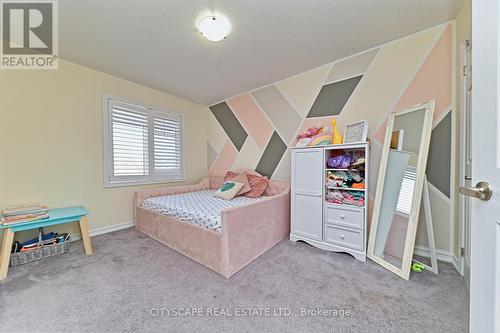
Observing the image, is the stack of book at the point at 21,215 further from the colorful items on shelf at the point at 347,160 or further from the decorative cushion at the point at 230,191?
the colorful items on shelf at the point at 347,160

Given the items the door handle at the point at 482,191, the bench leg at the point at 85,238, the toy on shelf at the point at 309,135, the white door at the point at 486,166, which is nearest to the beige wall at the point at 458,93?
the toy on shelf at the point at 309,135

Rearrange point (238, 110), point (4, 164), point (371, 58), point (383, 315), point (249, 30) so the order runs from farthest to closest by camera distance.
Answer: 1. point (238, 110)
2. point (371, 58)
3. point (4, 164)
4. point (249, 30)
5. point (383, 315)

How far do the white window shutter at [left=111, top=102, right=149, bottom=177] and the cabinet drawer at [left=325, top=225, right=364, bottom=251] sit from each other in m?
3.05

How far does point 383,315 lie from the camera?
1327 mm

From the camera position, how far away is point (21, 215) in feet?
6.42

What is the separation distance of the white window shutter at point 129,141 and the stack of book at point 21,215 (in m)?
1.01

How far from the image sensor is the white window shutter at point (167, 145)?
3521 mm

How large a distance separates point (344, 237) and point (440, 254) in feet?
3.06

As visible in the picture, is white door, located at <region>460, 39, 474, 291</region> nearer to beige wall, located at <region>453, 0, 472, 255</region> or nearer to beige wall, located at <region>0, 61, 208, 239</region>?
beige wall, located at <region>453, 0, 472, 255</region>

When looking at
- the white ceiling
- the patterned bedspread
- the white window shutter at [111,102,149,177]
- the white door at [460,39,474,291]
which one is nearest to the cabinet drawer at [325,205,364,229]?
the white door at [460,39,474,291]

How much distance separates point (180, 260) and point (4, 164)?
7.31ft

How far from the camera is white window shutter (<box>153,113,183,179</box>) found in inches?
139

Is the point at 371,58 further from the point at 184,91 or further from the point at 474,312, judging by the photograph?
the point at 184,91

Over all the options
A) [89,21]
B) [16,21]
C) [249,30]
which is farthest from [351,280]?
[16,21]
